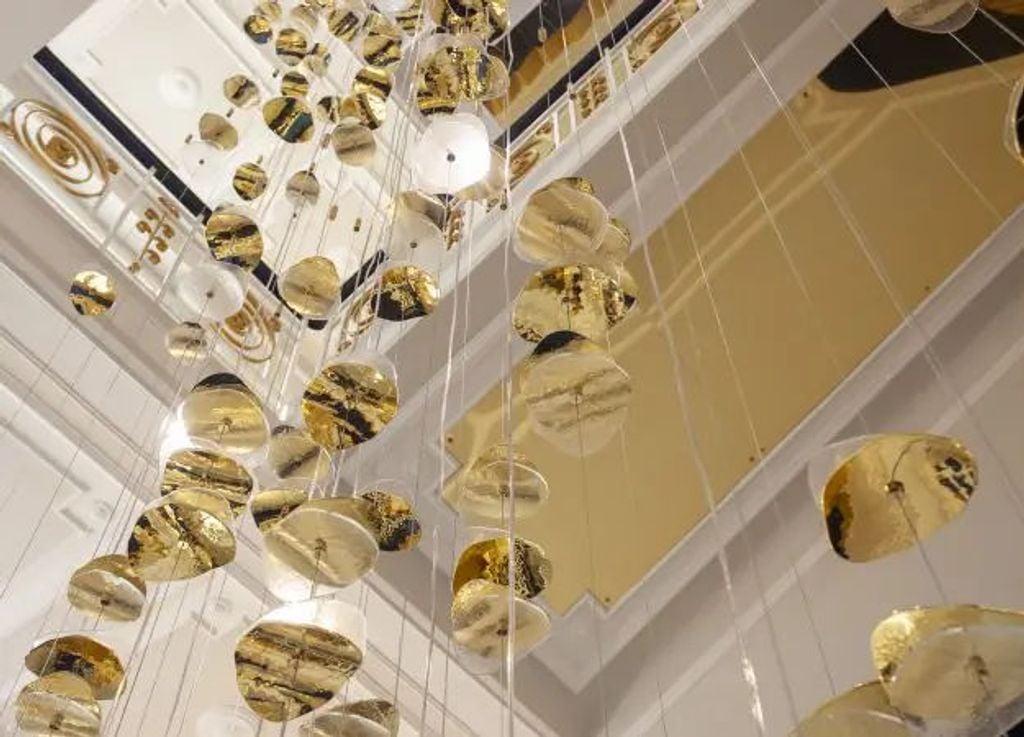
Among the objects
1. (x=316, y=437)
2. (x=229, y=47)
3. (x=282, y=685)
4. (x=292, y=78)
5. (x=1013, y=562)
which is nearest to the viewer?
(x=282, y=685)

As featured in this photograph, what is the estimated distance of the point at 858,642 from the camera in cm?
448

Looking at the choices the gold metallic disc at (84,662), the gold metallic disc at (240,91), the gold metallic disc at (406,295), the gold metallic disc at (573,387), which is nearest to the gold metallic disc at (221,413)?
the gold metallic disc at (406,295)

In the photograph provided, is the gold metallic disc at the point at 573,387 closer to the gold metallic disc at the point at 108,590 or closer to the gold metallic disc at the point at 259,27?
the gold metallic disc at the point at 108,590

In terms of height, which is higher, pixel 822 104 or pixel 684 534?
pixel 822 104

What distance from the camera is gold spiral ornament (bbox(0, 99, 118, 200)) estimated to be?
182 inches

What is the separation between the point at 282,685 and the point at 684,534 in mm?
3862

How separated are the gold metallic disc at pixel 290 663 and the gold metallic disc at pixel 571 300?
1.69 feet

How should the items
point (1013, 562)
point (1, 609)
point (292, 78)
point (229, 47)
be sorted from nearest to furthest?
1. point (292, 78)
2. point (1013, 562)
3. point (1, 609)
4. point (229, 47)

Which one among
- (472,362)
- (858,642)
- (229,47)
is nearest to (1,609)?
(472,362)

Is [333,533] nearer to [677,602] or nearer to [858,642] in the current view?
[858,642]

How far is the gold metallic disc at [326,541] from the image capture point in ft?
4.93

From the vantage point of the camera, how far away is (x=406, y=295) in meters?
1.98

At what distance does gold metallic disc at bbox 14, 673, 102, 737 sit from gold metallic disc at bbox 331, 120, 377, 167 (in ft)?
3.55

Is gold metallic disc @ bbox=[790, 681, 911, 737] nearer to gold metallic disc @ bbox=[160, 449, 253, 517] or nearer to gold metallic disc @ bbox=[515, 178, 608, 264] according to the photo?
gold metallic disc @ bbox=[515, 178, 608, 264]
